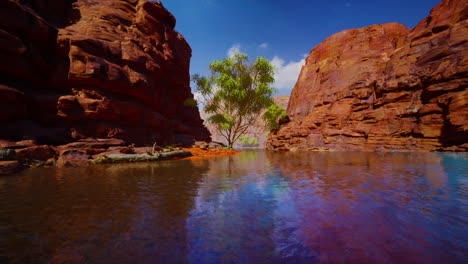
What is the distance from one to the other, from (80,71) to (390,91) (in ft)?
127

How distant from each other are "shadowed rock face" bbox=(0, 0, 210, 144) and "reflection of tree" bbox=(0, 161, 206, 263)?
11457 millimetres

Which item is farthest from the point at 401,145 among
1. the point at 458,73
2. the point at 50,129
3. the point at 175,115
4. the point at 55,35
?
the point at 55,35

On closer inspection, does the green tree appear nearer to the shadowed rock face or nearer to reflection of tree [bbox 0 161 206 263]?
the shadowed rock face

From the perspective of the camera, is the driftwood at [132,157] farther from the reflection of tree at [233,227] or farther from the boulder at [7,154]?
the reflection of tree at [233,227]

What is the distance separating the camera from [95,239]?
7.00 ft

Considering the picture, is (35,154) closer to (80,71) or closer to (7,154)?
(7,154)

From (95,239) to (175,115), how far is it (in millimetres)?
25071

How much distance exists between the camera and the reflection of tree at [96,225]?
1.83m

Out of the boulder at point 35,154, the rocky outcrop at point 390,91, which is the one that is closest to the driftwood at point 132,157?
the boulder at point 35,154

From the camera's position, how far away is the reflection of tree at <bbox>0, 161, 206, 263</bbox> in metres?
1.83

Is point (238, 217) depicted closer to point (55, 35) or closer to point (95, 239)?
point (95, 239)

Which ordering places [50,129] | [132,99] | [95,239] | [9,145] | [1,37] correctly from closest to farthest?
[95,239], [9,145], [1,37], [50,129], [132,99]

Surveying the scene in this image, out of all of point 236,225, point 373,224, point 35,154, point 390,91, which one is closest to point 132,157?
point 35,154

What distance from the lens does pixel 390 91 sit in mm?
29703
